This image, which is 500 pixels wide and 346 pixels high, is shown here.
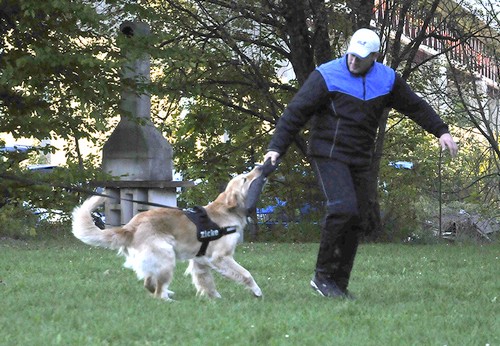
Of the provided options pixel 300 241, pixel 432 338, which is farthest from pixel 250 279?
pixel 300 241

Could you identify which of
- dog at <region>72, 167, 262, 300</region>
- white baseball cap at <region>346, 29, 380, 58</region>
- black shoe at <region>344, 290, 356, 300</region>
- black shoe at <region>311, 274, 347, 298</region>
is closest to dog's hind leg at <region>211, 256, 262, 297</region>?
dog at <region>72, 167, 262, 300</region>

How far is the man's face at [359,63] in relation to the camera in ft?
26.6

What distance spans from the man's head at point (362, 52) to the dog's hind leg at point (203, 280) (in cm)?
206

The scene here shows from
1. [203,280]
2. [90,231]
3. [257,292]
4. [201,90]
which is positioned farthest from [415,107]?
[201,90]

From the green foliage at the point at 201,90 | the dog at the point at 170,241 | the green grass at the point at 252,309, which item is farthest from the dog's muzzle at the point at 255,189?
the green foliage at the point at 201,90

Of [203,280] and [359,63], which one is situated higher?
[359,63]

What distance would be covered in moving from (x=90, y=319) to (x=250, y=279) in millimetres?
1979

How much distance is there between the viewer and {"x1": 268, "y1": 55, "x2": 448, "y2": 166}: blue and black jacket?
8156 millimetres

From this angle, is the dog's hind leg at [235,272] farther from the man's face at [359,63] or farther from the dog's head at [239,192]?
the man's face at [359,63]

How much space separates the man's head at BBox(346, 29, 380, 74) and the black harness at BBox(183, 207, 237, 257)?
1.70 meters

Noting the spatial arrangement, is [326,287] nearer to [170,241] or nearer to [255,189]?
[255,189]

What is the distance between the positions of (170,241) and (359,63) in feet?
6.77

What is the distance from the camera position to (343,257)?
851 centimetres

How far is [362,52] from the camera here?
8.05 m
